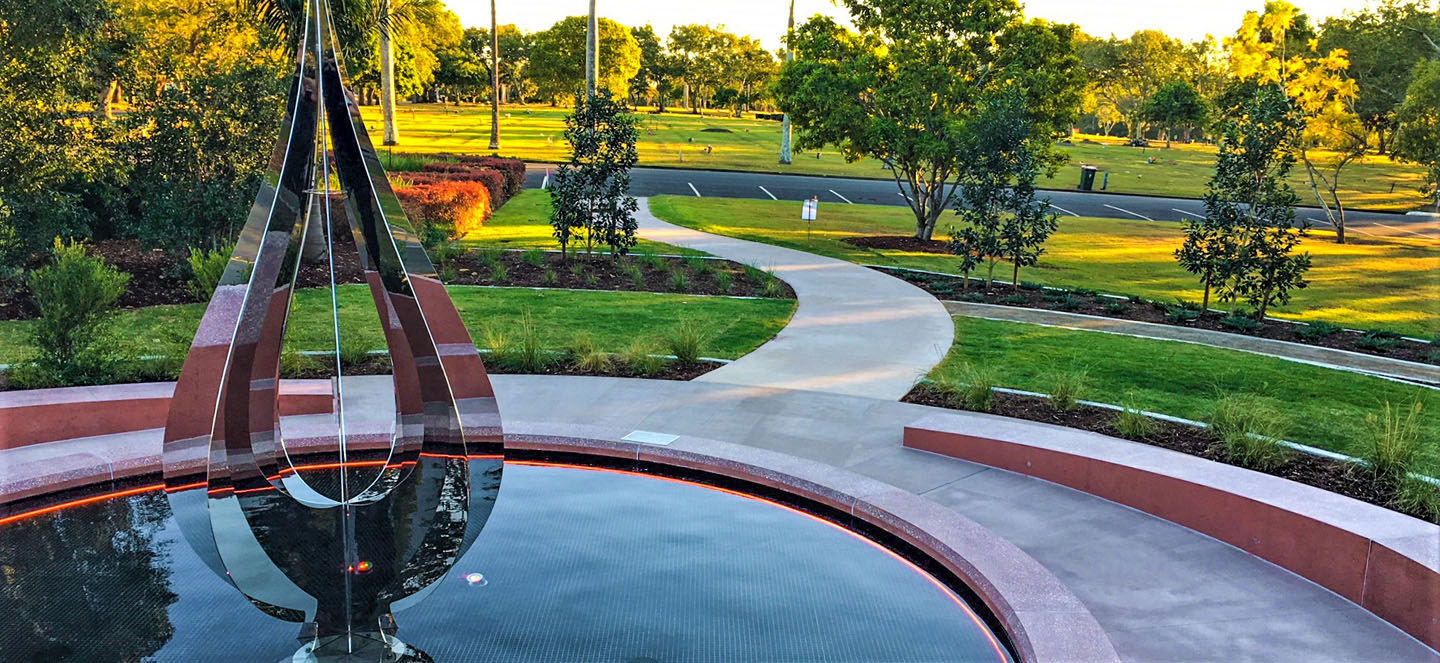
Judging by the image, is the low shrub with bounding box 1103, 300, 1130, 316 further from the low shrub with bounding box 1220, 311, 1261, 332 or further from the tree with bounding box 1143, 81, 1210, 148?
the tree with bounding box 1143, 81, 1210, 148

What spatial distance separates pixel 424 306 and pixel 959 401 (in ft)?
22.9

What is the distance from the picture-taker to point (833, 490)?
802 centimetres

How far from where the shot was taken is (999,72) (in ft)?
76.9

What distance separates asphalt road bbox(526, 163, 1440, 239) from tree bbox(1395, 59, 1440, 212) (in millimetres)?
2932

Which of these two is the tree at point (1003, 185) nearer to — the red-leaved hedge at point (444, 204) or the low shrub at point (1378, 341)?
the low shrub at point (1378, 341)

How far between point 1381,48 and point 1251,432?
5725 centimetres

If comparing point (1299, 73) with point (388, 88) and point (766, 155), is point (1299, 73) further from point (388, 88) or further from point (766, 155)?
point (388, 88)

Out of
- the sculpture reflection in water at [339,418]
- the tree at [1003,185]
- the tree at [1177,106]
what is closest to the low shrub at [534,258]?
the tree at [1003,185]

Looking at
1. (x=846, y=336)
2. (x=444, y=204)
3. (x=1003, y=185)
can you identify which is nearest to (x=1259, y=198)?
(x=1003, y=185)

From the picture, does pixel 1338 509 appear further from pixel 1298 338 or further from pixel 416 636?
pixel 1298 338

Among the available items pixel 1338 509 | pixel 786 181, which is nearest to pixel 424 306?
pixel 1338 509

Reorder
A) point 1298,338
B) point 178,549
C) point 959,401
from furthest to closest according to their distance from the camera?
1. point 1298,338
2. point 959,401
3. point 178,549

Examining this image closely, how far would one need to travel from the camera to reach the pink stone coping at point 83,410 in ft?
29.7

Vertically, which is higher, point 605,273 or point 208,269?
point 208,269
